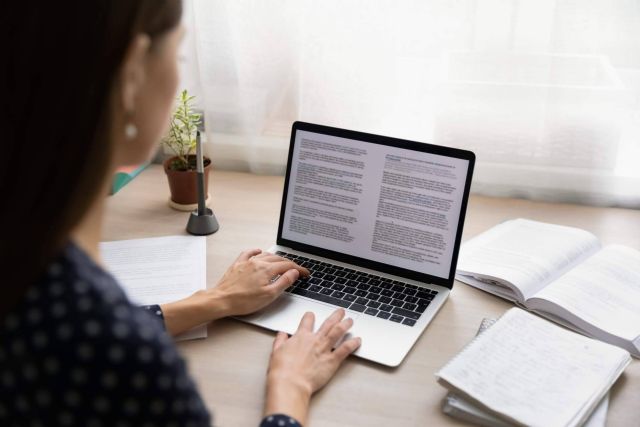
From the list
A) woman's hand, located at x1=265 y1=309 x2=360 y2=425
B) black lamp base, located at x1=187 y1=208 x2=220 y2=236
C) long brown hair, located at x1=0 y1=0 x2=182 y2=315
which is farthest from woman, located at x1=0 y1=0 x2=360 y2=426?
black lamp base, located at x1=187 y1=208 x2=220 y2=236

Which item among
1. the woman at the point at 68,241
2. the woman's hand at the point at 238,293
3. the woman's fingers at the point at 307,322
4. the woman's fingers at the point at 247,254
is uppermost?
the woman at the point at 68,241

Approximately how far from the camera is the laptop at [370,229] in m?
1.08

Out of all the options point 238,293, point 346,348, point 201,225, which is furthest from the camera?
Result: point 201,225

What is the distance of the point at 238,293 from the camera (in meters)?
1.06

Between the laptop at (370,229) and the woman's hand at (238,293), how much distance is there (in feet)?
0.09

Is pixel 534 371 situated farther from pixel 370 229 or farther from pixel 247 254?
pixel 247 254

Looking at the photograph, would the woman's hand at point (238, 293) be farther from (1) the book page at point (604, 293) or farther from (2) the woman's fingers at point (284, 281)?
(1) the book page at point (604, 293)

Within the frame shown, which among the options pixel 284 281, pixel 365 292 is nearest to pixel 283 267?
pixel 284 281

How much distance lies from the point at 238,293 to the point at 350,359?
21cm

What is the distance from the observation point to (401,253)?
1167 millimetres

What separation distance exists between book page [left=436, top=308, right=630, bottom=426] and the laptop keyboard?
151mm

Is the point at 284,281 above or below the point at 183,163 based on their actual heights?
below

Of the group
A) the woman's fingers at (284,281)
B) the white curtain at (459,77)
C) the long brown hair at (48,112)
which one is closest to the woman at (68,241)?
the long brown hair at (48,112)

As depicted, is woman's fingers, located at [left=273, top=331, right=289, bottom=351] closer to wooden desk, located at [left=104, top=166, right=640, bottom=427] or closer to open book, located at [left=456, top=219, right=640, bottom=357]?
wooden desk, located at [left=104, top=166, right=640, bottom=427]
